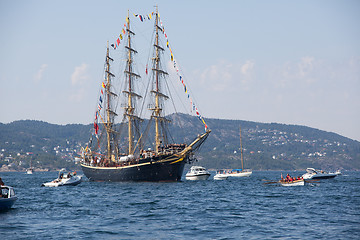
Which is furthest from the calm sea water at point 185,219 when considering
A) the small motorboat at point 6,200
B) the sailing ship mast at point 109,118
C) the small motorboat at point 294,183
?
the sailing ship mast at point 109,118

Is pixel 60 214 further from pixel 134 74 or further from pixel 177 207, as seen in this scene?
pixel 134 74

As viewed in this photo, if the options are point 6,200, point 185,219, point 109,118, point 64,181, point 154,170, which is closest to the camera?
point 185,219

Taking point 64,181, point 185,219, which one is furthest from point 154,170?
point 185,219

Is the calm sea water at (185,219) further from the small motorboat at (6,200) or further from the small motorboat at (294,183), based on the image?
the small motorboat at (294,183)

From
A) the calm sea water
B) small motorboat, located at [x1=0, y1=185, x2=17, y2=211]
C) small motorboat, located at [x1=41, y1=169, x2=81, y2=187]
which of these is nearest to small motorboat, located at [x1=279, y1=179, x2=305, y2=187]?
the calm sea water

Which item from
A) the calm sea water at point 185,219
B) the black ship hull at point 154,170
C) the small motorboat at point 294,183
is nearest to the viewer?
the calm sea water at point 185,219

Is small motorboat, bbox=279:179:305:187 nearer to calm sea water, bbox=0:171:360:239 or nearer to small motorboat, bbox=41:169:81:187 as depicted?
calm sea water, bbox=0:171:360:239

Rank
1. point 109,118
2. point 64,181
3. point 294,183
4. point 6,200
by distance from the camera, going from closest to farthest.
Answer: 1. point 6,200
2. point 294,183
3. point 64,181
4. point 109,118

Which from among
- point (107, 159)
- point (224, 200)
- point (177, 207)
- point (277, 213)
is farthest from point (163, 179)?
point (277, 213)

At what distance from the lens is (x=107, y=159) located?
11912 cm

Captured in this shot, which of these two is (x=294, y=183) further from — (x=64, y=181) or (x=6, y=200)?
(x=6, y=200)

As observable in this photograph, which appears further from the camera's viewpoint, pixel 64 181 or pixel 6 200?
pixel 64 181

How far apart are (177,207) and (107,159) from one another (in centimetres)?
7311

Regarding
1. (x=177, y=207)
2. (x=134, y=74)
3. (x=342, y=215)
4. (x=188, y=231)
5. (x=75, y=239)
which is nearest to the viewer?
(x=75, y=239)
